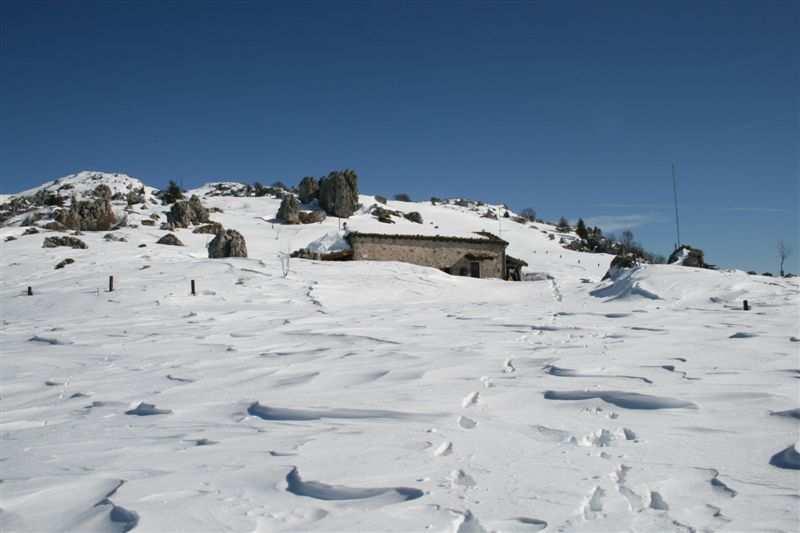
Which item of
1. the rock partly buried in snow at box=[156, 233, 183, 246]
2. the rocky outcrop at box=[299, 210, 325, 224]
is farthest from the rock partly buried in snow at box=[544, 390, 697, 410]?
the rocky outcrop at box=[299, 210, 325, 224]

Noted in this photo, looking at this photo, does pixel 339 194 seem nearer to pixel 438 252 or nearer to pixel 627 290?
pixel 438 252

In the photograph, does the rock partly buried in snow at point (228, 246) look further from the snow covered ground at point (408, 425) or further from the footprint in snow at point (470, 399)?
the footprint in snow at point (470, 399)

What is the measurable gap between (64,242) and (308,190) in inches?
1194

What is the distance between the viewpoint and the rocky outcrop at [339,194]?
54.7 meters

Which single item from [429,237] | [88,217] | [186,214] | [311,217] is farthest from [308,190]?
[429,237]

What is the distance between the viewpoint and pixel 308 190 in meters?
58.7

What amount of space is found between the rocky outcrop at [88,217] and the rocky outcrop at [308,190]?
20.7m

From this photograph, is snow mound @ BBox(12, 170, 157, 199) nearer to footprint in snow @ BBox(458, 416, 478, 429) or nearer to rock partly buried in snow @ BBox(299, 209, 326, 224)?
rock partly buried in snow @ BBox(299, 209, 326, 224)

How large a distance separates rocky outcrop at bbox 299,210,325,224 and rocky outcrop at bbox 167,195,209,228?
8.66 m

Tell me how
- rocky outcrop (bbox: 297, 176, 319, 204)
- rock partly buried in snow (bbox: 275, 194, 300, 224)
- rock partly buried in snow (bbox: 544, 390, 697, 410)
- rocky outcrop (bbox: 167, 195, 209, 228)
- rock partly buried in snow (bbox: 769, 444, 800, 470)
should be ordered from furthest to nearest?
rocky outcrop (bbox: 297, 176, 319, 204)
rock partly buried in snow (bbox: 275, 194, 300, 224)
rocky outcrop (bbox: 167, 195, 209, 228)
rock partly buried in snow (bbox: 544, 390, 697, 410)
rock partly buried in snow (bbox: 769, 444, 800, 470)

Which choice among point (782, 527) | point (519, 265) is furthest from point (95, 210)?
point (782, 527)

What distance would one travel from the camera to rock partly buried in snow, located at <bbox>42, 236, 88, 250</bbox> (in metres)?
30.5

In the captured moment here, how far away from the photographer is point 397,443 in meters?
3.49

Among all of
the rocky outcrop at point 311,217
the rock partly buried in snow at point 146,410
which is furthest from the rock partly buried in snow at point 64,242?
the rock partly buried in snow at point 146,410
